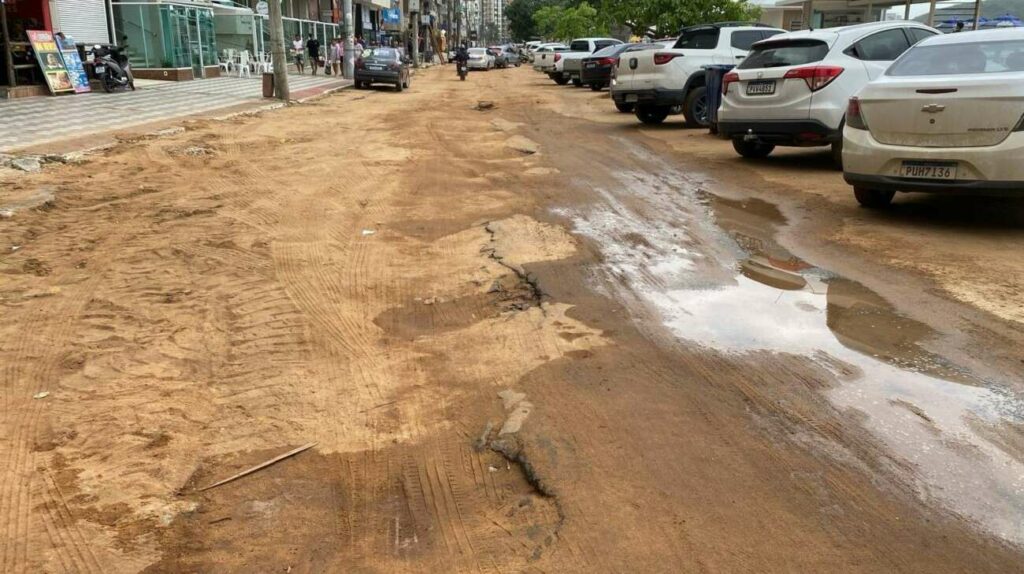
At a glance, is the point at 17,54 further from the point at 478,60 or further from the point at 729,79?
the point at 478,60

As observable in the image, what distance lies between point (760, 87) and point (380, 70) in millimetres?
20838

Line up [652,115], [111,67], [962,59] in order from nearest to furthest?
[962,59]
[652,115]
[111,67]

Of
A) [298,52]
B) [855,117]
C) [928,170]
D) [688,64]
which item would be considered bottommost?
[928,170]

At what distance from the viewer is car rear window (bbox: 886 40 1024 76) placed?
275 inches

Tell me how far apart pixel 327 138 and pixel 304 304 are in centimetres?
940

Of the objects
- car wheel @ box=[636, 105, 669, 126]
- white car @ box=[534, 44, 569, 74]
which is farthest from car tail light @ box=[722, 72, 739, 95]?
white car @ box=[534, 44, 569, 74]

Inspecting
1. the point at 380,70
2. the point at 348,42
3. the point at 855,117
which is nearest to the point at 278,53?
the point at 380,70

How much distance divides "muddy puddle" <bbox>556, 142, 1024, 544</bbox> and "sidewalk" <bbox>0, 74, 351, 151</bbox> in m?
9.81

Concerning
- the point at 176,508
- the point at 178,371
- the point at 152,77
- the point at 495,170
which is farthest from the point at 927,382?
the point at 152,77

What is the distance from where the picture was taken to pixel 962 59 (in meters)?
7.28

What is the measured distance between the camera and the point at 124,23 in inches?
1025

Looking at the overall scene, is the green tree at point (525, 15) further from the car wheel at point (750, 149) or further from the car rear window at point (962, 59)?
the car rear window at point (962, 59)

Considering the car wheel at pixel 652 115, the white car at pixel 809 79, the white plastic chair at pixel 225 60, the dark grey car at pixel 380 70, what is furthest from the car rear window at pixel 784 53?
the white plastic chair at pixel 225 60

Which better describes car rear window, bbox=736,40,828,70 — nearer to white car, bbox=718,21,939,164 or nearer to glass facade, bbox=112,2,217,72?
white car, bbox=718,21,939,164
